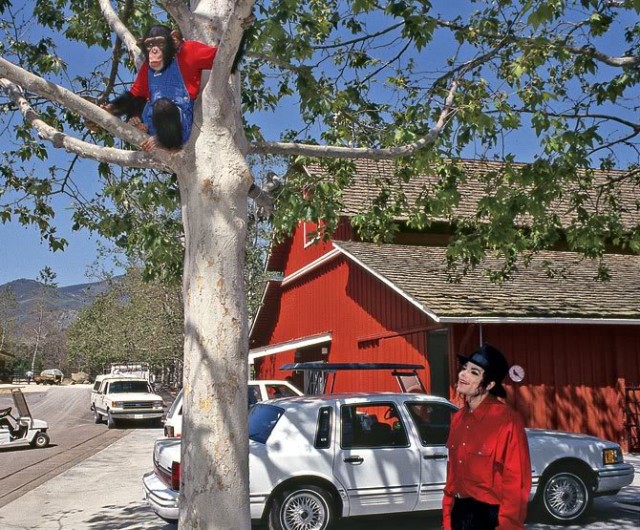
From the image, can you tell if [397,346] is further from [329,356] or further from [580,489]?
[580,489]

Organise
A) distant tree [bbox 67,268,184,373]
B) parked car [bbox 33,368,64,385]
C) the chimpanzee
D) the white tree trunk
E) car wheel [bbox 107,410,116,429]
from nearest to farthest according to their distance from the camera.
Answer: the white tree trunk < the chimpanzee < car wheel [bbox 107,410,116,429] < distant tree [bbox 67,268,184,373] < parked car [bbox 33,368,64,385]

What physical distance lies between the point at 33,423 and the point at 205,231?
1805 cm

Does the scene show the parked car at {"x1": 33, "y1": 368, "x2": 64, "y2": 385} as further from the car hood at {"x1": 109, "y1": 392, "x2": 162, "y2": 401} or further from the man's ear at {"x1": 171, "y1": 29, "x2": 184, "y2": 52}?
the man's ear at {"x1": 171, "y1": 29, "x2": 184, "y2": 52}

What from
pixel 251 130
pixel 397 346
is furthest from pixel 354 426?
pixel 397 346

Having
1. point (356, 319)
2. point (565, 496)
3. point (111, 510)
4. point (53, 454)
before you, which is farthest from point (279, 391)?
point (565, 496)

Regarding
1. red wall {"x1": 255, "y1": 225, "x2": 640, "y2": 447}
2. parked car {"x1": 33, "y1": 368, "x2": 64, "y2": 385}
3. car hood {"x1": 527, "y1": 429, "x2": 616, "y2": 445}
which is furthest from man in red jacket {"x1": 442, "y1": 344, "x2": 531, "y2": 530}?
parked car {"x1": 33, "y1": 368, "x2": 64, "y2": 385}

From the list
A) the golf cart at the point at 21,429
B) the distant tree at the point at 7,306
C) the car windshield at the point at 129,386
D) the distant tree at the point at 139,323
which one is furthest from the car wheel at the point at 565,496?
the distant tree at the point at 7,306

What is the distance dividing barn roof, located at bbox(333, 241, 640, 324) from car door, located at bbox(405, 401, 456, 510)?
5.00m

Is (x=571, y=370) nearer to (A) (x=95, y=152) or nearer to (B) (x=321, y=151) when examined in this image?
(B) (x=321, y=151)

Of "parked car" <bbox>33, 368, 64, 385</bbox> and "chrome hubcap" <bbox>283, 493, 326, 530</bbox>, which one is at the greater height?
"parked car" <bbox>33, 368, 64, 385</bbox>

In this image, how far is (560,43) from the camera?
432 inches

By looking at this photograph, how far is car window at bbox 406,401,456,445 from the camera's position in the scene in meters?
9.04

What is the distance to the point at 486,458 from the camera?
4.45 meters

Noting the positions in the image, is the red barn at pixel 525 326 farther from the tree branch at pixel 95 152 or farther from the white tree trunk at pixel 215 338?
the white tree trunk at pixel 215 338
